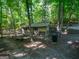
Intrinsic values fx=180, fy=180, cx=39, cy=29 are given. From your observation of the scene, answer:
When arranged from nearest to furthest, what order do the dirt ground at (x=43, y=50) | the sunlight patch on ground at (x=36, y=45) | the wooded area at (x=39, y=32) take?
the dirt ground at (x=43, y=50) → the wooded area at (x=39, y=32) → the sunlight patch on ground at (x=36, y=45)

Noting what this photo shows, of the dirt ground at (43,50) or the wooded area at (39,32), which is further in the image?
the wooded area at (39,32)

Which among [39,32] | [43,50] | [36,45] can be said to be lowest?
[43,50]

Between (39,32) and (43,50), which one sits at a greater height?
(39,32)

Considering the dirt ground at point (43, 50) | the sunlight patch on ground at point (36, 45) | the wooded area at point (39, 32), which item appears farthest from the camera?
the sunlight patch on ground at point (36, 45)

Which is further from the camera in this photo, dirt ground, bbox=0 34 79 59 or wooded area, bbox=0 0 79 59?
wooded area, bbox=0 0 79 59

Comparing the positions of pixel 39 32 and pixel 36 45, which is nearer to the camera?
pixel 36 45

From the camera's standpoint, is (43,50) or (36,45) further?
(36,45)

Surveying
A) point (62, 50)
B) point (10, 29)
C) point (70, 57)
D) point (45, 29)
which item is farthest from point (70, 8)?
point (10, 29)

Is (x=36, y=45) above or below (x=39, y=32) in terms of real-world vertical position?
below

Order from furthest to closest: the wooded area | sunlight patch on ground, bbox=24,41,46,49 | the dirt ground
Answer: sunlight patch on ground, bbox=24,41,46,49 → the wooded area → the dirt ground

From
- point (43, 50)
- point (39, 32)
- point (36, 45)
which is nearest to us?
point (43, 50)

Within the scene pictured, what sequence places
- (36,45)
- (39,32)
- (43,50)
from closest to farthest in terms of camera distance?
(43,50) → (36,45) → (39,32)

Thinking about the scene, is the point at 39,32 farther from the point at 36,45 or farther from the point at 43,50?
the point at 43,50

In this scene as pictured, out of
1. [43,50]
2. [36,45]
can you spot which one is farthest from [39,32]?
[43,50]
